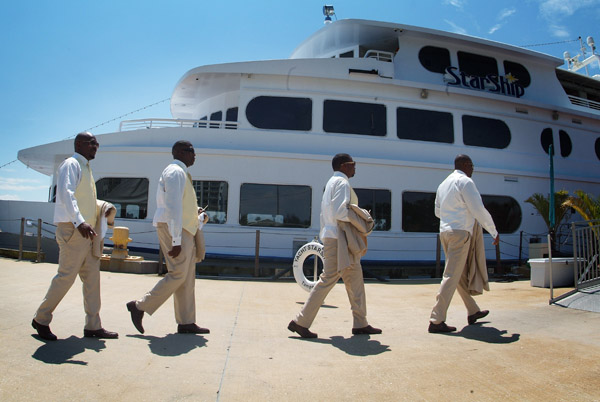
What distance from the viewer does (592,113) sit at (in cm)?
1344

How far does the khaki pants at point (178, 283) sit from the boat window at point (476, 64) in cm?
1083

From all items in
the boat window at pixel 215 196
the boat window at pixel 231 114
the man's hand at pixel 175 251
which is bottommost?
the man's hand at pixel 175 251

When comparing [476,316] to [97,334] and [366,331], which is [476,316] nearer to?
[366,331]

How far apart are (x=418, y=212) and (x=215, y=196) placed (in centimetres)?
488

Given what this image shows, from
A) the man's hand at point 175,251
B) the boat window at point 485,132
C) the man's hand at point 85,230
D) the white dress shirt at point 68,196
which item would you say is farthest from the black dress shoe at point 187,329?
the boat window at point 485,132

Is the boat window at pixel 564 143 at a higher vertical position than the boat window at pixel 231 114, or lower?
lower

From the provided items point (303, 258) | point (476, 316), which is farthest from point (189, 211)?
point (476, 316)

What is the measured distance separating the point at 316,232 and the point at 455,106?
5.17m

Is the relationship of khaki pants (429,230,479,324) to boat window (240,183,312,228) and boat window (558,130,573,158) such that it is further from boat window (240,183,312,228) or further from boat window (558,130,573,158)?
boat window (558,130,573,158)

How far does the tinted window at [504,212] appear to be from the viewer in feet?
36.4

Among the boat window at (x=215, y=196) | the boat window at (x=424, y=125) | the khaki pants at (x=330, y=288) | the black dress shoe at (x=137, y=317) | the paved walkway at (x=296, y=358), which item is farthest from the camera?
the boat window at (x=424, y=125)

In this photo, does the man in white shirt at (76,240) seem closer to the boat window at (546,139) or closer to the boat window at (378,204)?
the boat window at (378,204)

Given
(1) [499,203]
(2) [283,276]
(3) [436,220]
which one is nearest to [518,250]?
(1) [499,203]

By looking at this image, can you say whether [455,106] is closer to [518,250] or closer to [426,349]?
[518,250]
